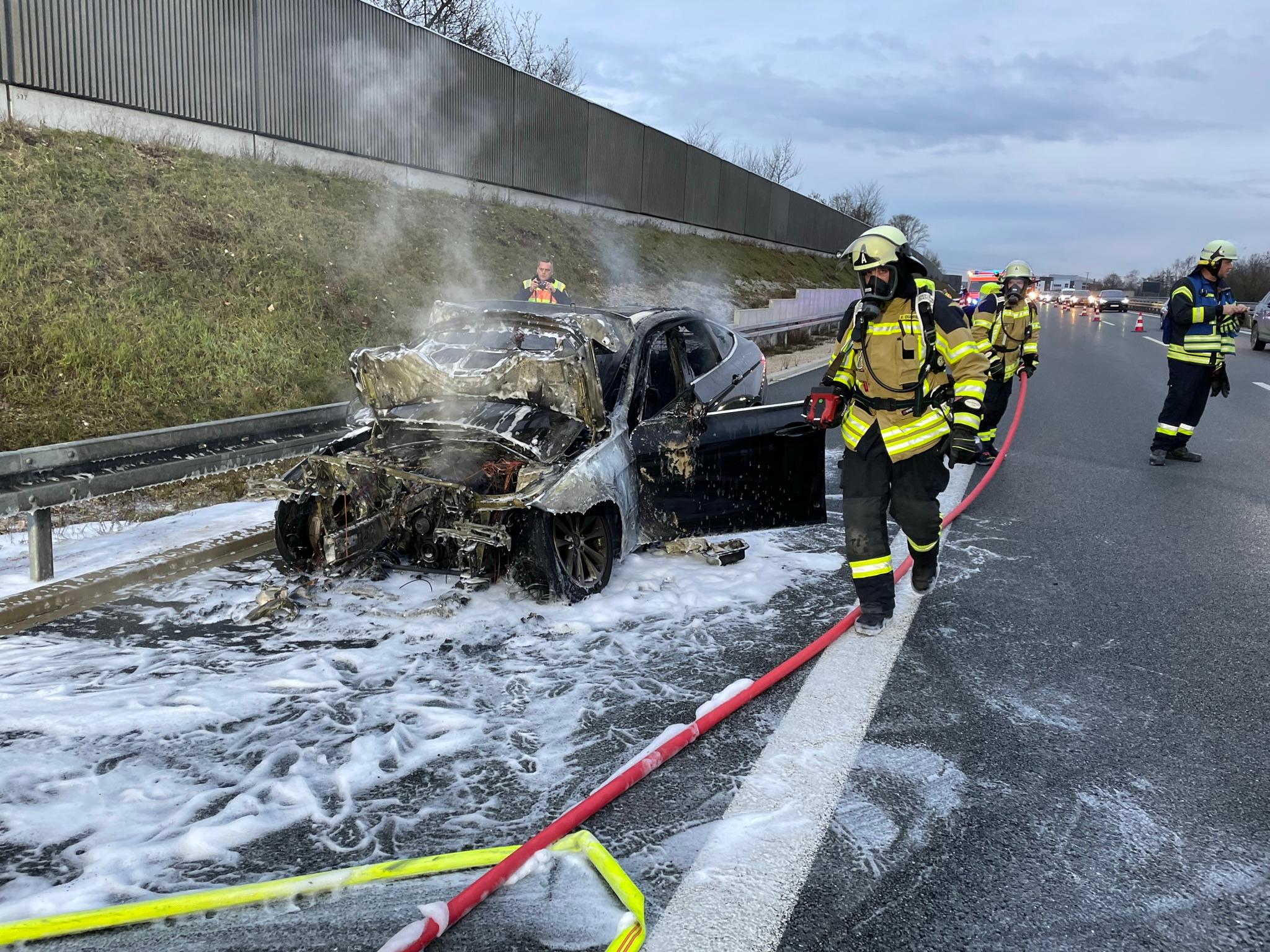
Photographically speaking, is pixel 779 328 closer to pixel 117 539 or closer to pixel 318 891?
pixel 117 539

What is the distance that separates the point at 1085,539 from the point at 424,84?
15760 millimetres

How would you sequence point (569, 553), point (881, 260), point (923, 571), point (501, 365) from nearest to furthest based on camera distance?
point (881, 260), point (569, 553), point (923, 571), point (501, 365)

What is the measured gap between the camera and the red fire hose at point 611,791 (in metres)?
2.35

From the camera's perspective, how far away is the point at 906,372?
4.49 m

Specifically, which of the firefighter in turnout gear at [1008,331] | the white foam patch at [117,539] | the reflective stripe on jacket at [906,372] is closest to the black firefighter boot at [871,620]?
the reflective stripe on jacket at [906,372]

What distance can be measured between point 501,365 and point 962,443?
99.4 inches

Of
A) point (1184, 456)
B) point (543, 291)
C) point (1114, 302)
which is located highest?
point (1114, 302)

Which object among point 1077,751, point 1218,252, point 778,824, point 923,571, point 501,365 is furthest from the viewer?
point 1218,252

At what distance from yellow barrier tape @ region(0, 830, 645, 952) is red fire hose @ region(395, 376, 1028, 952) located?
0.06 meters

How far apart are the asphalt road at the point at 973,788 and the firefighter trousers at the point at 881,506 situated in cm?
29

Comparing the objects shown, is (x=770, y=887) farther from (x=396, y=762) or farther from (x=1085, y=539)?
(x=1085, y=539)

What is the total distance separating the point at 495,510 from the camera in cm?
460

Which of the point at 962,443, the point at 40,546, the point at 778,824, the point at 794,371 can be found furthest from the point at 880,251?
the point at 794,371

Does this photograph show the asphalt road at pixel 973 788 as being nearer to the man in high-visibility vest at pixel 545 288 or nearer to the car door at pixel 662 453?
the car door at pixel 662 453
